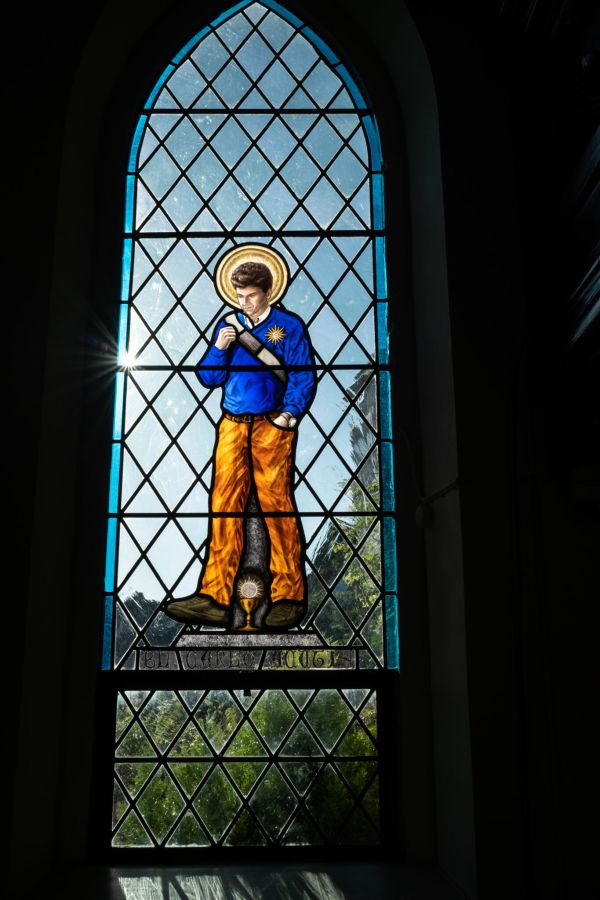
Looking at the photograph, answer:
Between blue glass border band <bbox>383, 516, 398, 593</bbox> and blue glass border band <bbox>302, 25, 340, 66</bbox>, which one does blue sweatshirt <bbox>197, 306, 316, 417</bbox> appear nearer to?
blue glass border band <bbox>383, 516, 398, 593</bbox>

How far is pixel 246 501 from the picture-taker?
2666mm

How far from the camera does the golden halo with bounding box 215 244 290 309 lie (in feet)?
9.45

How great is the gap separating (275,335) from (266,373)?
137 millimetres

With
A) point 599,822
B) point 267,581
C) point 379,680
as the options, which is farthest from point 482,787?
point 267,581

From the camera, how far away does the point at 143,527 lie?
2.64m

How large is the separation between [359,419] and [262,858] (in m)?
1.33

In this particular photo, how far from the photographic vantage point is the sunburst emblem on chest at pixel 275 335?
2828 mm

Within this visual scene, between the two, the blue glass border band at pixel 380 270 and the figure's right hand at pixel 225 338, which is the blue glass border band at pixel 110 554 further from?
the blue glass border band at pixel 380 270

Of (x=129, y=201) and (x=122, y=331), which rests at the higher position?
(x=129, y=201)

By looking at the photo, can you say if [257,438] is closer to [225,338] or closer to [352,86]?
[225,338]

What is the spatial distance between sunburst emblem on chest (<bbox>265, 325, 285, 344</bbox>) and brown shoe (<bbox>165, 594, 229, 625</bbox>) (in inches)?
34.6

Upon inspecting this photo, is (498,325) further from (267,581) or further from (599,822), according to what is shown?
(599,822)

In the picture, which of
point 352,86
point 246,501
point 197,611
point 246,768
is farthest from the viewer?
A: point 352,86

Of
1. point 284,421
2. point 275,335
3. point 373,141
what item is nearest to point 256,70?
point 373,141
